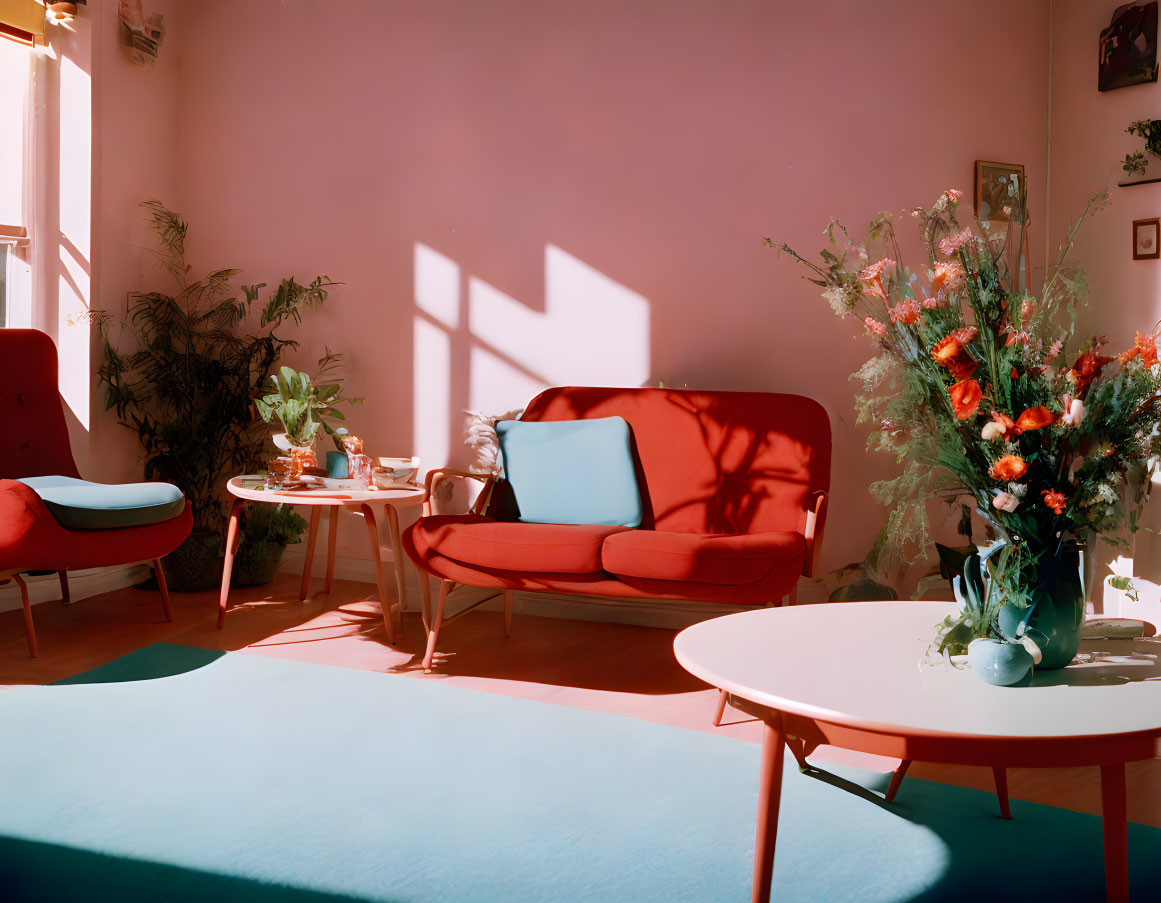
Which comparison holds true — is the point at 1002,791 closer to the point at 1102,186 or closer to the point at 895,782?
the point at 895,782

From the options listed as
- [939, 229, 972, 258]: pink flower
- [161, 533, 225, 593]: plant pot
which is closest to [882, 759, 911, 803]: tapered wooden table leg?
[939, 229, 972, 258]: pink flower

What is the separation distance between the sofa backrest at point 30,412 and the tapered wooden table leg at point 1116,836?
12.0 feet

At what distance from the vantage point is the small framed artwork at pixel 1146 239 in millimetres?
3271

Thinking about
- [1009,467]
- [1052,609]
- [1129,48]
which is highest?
[1129,48]

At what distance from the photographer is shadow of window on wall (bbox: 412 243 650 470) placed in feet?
13.4

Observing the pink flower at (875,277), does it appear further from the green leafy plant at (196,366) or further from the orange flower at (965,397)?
the green leafy plant at (196,366)

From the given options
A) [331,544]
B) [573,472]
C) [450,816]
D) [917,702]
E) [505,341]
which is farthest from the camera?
[331,544]

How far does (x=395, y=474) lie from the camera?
3832 millimetres

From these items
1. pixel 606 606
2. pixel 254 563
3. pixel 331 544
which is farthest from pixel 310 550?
pixel 606 606

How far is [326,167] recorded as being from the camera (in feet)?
15.0

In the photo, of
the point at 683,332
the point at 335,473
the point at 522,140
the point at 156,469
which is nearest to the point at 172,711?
the point at 335,473

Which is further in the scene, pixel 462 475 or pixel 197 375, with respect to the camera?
pixel 197 375

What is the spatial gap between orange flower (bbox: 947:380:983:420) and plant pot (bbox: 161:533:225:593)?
11.3 ft

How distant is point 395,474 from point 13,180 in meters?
2.10
